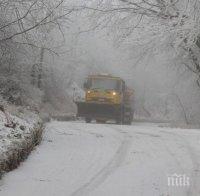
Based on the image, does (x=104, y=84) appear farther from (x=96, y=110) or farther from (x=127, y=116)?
(x=127, y=116)

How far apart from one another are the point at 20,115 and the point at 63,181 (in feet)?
17.8

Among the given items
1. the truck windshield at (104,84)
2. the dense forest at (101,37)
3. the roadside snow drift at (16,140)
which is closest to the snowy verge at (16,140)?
the roadside snow drift at (16,140)

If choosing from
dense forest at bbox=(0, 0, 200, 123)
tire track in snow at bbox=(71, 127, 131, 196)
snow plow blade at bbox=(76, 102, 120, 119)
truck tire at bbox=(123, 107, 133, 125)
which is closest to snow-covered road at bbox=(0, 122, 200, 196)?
tire track in snow at bbox=(71, 127, 131, 196)

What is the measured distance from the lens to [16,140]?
1147cm

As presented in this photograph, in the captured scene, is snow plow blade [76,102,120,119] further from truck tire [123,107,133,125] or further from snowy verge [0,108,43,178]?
snowy verge [0,108,43,178]

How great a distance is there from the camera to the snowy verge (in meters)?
10.4

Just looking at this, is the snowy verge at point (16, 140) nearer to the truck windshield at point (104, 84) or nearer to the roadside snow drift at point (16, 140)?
the roadside snow drift at point (16, 140)

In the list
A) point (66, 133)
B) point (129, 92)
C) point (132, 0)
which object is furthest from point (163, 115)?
point (66, 133)

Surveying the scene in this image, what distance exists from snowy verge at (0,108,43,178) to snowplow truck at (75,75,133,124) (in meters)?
18.4

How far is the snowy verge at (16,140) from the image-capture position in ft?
34.2

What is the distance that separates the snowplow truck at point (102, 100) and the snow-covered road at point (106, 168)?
54.4 feet
